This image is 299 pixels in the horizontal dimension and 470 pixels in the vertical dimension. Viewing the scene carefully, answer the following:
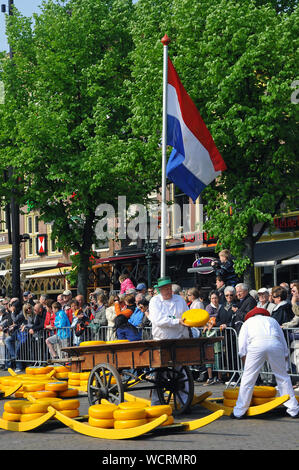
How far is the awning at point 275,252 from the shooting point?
1009 inches

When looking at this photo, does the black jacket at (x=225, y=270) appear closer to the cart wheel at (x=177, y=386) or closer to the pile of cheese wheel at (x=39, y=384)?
the pile of cheese wheel at (x=39, y=384)

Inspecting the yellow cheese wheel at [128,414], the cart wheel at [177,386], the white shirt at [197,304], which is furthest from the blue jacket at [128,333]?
the yellow cheese wheel at [128,414]

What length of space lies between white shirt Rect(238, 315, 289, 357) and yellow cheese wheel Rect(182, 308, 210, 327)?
0.59 m

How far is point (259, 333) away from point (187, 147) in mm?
5184

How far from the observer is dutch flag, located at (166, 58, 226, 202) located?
14.1 meters

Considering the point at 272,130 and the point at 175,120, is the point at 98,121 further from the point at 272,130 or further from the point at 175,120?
the point at 175,120

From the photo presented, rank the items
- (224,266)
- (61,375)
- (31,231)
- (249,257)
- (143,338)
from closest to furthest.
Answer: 1. (61,375)
2. (224,266)
3. (143,338)
4. (249,257)
5. (31,231)

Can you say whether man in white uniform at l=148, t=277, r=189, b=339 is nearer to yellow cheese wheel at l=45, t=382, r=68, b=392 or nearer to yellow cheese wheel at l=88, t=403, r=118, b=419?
yellow cheese wheel at l=88, t=403, r=118, b=419

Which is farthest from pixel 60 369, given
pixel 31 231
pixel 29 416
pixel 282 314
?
pixel 31 231

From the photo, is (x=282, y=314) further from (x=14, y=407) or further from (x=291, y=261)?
(x=291, y=261)

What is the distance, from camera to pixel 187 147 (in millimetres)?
14180

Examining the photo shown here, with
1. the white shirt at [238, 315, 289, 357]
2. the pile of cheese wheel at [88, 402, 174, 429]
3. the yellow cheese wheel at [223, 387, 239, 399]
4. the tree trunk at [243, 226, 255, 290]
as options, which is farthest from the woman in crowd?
the tree trunk at [243, 226, 255, 290]

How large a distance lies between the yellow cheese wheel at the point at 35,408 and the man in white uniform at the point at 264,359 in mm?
2503
